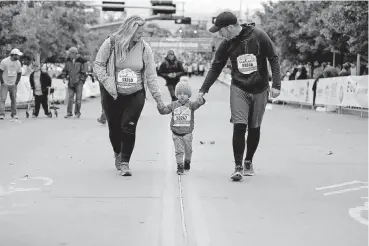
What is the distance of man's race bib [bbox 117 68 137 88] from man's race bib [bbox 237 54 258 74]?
1211mm

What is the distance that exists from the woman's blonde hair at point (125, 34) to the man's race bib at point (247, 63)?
118cm

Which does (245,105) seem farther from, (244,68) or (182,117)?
(182,117)

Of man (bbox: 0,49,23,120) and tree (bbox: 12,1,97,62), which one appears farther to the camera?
tree (bbox: 12,1,97,62)

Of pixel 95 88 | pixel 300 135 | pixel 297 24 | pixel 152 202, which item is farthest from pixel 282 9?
pixel 152 202

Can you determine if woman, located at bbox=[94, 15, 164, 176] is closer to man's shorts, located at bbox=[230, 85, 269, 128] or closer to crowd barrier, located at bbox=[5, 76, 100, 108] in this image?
man's shorts, located at bbox=[230, 85, 269, 128]

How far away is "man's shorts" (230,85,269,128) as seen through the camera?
28.5ft

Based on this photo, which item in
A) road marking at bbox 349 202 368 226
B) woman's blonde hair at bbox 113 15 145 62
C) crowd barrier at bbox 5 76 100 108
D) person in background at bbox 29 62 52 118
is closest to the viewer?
road marking at bbox 349 202 368 226

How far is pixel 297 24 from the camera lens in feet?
114

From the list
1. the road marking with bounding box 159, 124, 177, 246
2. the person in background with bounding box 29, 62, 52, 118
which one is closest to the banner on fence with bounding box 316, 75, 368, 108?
the person in background with bounding box 29, 62, 52, 118

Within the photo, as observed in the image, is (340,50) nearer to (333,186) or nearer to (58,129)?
(58,129)

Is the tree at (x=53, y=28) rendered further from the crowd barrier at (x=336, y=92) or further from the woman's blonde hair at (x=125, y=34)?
the woman's blonde hair at (x=125, y=34)

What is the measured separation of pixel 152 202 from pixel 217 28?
2326 mm

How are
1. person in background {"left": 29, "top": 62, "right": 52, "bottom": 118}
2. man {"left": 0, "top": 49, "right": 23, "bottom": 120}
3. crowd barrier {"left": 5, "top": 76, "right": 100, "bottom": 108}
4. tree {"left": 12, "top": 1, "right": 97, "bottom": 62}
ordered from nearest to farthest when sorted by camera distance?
man {"left": 0, "top": 49, "right": 23, "bottom": 120}
person in background {"left": 29, "top": 62, "right": 52, "bottom": 118}
crowd barrier {"left": 5, "top": 76, "right": 100, "bottom": 108}
tree {"left": 12, "top": 1, "right": 97, "bottom": 62}

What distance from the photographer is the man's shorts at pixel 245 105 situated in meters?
8.68
